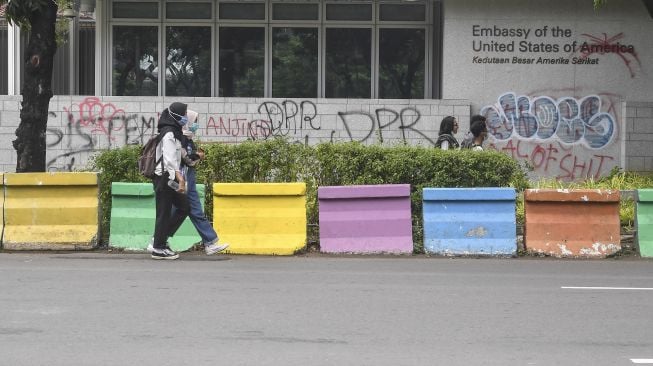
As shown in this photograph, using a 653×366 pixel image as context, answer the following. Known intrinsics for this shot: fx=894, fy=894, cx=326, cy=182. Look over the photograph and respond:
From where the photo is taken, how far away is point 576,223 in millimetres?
11594

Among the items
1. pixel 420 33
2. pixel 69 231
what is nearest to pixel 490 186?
pixel 69 231

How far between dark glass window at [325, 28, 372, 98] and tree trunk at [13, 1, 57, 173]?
275 inches

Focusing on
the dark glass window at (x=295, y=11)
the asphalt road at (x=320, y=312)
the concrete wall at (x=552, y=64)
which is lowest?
the asphalt road at (x=320, y=312)

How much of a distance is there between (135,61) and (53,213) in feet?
24.9

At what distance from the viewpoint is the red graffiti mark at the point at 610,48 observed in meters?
17.5

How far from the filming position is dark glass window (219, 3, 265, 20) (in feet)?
60.5

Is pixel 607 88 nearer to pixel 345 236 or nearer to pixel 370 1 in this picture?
pixel 370 1

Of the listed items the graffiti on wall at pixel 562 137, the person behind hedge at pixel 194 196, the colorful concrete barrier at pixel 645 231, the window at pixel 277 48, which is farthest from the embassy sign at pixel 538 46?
the person behind hedge at pixel 194 196

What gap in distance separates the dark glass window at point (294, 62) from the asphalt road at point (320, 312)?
320 inches

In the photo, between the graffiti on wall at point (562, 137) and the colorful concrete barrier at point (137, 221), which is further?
the graffiti on wall at point (562, 137)

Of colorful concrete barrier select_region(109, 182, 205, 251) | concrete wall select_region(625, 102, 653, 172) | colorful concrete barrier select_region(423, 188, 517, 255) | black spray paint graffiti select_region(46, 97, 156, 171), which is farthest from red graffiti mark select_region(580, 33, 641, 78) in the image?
colorful concrete barrier select_region(109, 182, 205, 251)

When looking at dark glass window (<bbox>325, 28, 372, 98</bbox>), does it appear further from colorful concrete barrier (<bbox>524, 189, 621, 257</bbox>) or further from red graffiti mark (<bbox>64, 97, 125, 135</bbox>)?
colorful concrete barrier (<bbox>524, 189, 621, 257</bbox>)

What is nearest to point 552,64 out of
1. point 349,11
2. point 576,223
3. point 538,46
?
point 538,46

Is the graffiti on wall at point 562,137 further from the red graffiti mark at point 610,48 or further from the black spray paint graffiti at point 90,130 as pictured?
the black spray paint graffiti at point 90,130
